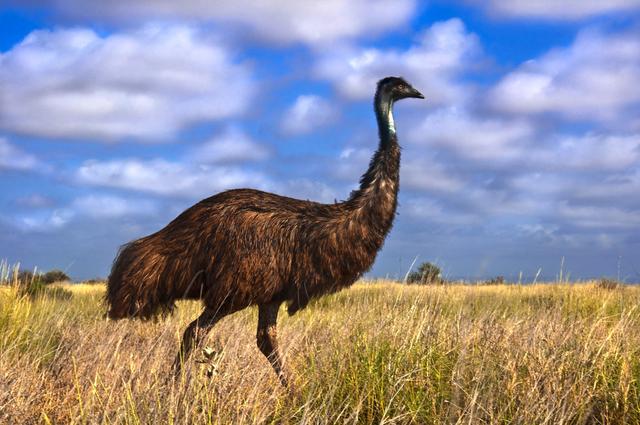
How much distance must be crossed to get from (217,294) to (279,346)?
2.77 feet

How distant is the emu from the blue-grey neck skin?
166 millimetres

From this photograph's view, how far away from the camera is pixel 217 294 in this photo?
603 cm

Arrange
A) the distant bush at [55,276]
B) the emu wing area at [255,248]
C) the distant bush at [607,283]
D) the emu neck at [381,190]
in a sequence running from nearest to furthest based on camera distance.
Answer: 1. the emu wing area at [255,248]
2. the emu neck at [381,190]
3. the distant bush at [607,283]
4. the distant bush at [55,276]

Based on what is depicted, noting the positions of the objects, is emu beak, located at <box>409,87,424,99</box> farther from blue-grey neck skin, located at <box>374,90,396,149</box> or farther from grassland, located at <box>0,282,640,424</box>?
grassland, located at <box>0,282,640,424</box>

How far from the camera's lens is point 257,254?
6.03 m

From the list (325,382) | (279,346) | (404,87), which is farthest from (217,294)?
(404,87)

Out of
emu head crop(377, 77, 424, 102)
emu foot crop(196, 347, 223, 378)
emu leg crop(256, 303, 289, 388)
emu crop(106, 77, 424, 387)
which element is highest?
emu head crop(377, 77, 424, 102)

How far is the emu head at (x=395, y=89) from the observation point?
6.99 metres

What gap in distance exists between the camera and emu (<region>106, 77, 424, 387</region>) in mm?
6047

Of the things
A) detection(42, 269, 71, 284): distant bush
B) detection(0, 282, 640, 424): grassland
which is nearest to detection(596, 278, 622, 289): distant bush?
detection(0, 282, 640, 424): grassland

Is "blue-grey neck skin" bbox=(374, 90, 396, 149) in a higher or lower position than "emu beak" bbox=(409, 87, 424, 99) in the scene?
lower

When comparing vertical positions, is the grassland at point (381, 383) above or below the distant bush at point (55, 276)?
below

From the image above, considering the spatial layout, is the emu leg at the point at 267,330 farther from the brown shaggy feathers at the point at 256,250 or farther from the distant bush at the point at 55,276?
the distant bush at the point at 55,276

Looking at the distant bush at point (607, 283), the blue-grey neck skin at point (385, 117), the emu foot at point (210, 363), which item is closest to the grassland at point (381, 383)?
the emu foot at point (210, 363)
